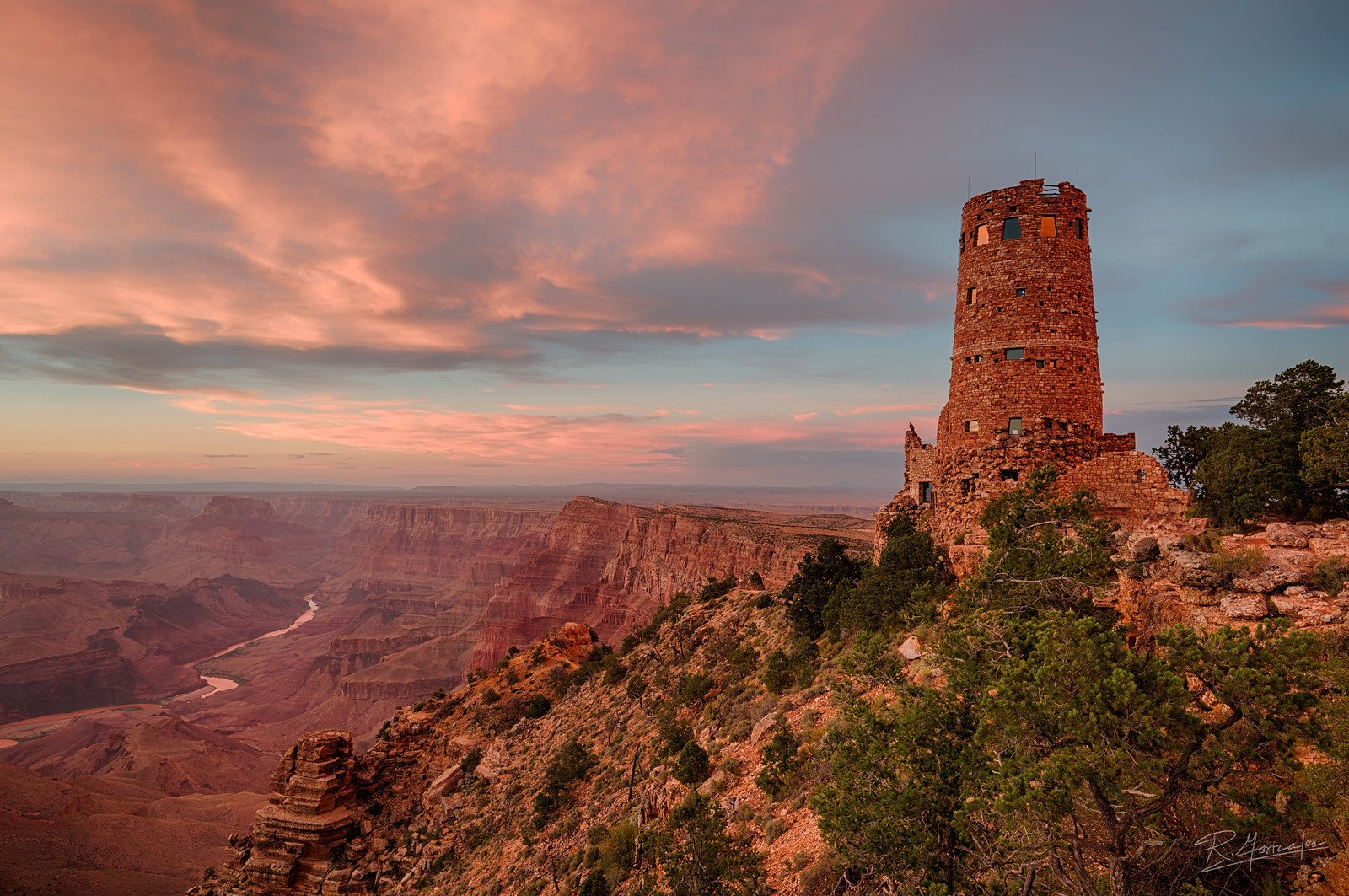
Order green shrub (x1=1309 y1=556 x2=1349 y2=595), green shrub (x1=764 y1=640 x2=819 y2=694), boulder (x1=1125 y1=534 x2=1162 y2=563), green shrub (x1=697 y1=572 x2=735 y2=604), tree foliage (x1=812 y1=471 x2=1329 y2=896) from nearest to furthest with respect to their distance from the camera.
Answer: tree foliage (x1=812 y1=471 x2=1329 y2=896), green shrub (x1=1309 y1=556 x2=1349 y2=595), boulder (x1=1125 y1=534 x2=1162 y2=563), green shrub (x1=764 y1=640 x2=819 y2=694), green shrub (x1=697 y1=572 x2=735 y2=604)

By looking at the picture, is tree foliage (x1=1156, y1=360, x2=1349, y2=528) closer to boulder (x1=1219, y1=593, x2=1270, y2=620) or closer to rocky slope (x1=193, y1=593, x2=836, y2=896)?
boulder (x1=1219, y1=593, x2=1270, y2=620)

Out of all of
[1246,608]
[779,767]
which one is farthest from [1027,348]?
[779,767]

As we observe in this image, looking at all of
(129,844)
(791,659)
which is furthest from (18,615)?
(791,659)

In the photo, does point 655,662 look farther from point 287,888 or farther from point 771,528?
point 771,528

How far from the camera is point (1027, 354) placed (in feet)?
59.2

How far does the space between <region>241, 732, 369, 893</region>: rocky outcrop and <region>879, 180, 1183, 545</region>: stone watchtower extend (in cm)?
3645

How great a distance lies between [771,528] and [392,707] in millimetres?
89708

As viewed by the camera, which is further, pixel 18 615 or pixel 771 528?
pixel 18 615

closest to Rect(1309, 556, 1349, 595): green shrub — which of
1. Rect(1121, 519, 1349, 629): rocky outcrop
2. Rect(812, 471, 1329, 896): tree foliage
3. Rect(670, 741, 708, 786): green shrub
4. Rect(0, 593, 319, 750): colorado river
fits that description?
Rect(1121, 519, 1349, 629): rocky outcrop

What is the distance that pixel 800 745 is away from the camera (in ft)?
55.3
